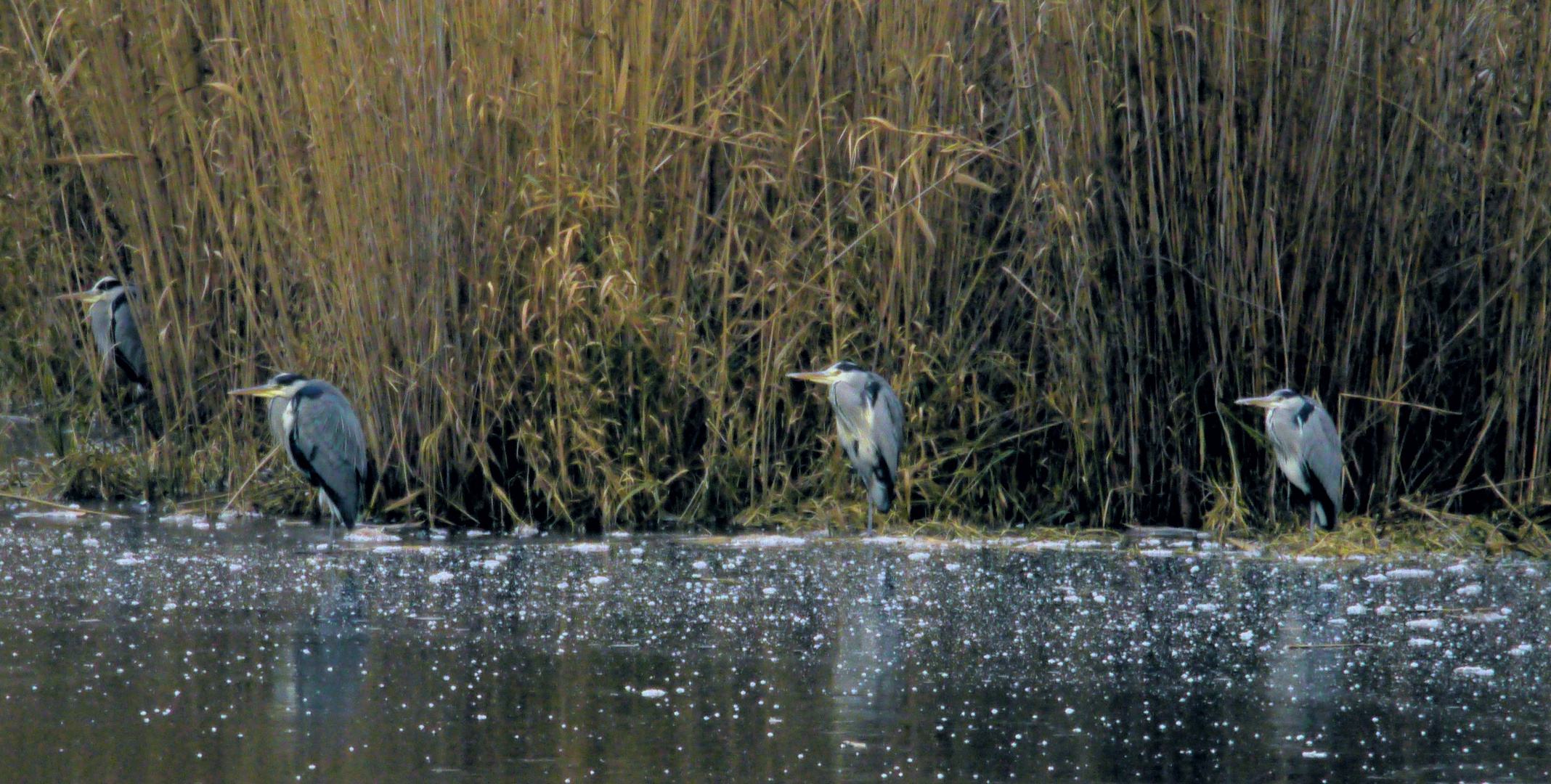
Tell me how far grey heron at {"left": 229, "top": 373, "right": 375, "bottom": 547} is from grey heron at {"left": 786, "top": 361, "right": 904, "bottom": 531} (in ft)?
4.55

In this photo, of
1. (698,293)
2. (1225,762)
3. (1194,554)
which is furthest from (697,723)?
(698,293)

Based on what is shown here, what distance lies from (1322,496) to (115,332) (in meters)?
4.36

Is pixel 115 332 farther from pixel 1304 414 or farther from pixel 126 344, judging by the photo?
pixel 1304 414

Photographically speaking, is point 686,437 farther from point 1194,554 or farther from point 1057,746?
point 1057,746

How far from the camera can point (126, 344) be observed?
730cm

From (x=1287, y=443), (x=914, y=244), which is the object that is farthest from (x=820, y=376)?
(x=1287, y=443)

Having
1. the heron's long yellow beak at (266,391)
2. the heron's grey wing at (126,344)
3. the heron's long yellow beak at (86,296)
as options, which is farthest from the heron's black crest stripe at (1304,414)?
the heron's long yellow beak at (86,296)

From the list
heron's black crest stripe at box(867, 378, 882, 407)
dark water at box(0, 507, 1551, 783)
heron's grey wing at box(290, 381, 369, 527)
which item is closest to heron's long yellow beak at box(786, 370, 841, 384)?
heron's black crest stripe at box(867, 378, 882, 407)

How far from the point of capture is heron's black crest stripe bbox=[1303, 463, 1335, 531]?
5.83 m

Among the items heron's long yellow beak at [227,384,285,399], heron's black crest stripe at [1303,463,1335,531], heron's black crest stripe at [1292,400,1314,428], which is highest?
heron's long yellow beak at [227,384,285,399]

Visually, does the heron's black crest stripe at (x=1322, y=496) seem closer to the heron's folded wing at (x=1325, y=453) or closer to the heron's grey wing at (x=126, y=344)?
the heron's folded wing at (x=1325, y=453)

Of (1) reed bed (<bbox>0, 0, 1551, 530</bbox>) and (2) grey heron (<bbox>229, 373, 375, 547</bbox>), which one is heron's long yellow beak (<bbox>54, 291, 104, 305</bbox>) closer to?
(1) reed bed (<bbox>0, 0, 1551, 530</bbox>)

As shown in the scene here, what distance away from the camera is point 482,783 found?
322 centimetres

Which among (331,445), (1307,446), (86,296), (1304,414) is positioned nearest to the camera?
(1307,446)
